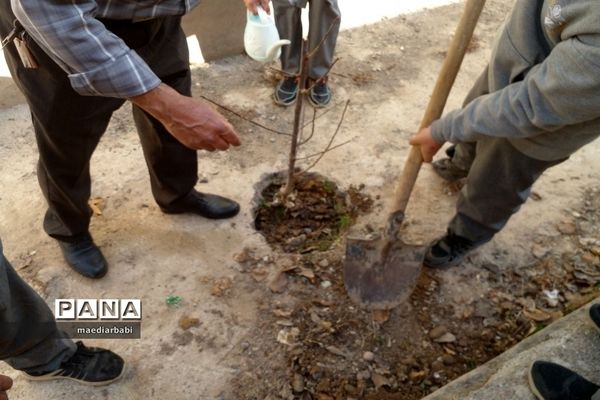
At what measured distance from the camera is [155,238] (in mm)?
3061

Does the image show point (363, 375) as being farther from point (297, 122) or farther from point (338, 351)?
point (297, 122)

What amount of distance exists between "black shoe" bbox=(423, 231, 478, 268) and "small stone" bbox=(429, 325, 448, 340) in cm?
41

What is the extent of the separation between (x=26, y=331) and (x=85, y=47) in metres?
1.25

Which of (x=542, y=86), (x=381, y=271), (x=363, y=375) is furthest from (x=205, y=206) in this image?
(x=542, y=86)

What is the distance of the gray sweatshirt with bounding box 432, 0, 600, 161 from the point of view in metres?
1.63

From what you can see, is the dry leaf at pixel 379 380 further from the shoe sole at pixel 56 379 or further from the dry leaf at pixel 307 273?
the shoe sole at pixel 56 379

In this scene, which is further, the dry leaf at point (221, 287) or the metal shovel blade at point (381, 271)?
the dry leaf at point (221, 287)

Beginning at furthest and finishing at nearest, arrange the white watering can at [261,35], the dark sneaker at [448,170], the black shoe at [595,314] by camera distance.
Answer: the dark sneaker at [448,170] → the white watering can at [261,35] → the black shoe at [595,314]

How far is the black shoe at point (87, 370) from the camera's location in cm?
237

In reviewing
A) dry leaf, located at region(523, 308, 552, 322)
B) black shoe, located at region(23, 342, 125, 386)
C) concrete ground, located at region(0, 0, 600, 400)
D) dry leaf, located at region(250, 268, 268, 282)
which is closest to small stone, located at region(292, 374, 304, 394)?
concrete ground, located at region(0, 0, 600, 400)

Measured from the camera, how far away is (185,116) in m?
1.81

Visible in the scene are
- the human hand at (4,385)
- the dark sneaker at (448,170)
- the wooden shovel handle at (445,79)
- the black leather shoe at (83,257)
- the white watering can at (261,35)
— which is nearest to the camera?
the human hand at (4,385)

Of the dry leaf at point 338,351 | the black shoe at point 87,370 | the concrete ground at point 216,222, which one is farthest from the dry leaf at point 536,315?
the black shoe at point 87,370

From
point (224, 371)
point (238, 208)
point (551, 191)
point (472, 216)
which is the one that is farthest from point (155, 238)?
point (551, 191)
